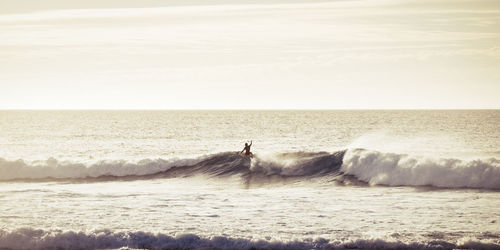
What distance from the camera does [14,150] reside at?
44.3 meters

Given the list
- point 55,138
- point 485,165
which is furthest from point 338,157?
point 55,138

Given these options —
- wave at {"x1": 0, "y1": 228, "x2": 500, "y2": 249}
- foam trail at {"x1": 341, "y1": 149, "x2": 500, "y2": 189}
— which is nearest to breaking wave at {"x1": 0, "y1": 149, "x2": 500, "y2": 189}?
foam trail at {"x1": 341, "y1": 149, "x2": 500, "y2": 189}

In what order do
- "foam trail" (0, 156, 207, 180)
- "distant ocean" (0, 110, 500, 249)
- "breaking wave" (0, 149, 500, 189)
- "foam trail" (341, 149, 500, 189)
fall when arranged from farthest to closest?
1. "foam trail" (0, 156, 207, 180)
2. "breaking wave" (0, 149, 500, 189)
3. "foam trail" (341, 149, 500, 189)
4. "distant ocean" (0, 110, 500, 249)

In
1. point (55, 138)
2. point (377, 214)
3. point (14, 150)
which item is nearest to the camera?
point (377, 214)

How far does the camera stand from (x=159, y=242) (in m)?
13.7

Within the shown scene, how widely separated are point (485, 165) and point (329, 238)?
11867 millimetres

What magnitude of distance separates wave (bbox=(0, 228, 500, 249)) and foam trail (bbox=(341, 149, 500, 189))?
9.44m

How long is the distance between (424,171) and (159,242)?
45.4 feet

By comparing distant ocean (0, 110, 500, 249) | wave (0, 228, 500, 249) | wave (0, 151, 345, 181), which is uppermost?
wave (0, 151, 345, 181)

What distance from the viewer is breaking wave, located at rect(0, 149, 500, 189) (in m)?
22.5

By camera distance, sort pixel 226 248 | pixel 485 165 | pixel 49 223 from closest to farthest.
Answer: pixel 226 248, pixel 49 223, pixel 485 165

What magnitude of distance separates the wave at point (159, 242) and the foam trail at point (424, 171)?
372 inches

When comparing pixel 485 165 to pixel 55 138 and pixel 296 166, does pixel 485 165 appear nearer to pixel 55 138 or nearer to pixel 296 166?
pixel 296 166

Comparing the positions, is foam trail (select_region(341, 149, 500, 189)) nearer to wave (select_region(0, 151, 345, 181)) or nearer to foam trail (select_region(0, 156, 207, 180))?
wave (select_region(0, 151, 345, 181))
